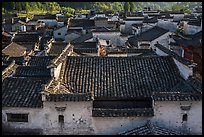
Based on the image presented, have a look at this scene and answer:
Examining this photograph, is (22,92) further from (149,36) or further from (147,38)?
(149,36)

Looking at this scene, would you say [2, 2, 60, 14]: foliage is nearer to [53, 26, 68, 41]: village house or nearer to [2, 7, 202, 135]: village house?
[53, 26, 68, 41]: village house

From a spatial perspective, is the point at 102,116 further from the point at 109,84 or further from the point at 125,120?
the point at 109,84

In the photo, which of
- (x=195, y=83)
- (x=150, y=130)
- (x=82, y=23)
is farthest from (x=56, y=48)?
(x=82, y=23)

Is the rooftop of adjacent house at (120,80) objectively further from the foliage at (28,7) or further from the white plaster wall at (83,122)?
the foliage at (28,7)

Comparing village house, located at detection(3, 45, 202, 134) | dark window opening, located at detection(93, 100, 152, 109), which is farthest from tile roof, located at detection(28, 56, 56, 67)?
dark window opening, located at detection(93, 100, 152, 109)

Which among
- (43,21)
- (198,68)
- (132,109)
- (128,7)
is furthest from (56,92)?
(128,7)

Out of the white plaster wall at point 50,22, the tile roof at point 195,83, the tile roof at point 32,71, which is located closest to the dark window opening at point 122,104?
the tile roof at point 195,83
